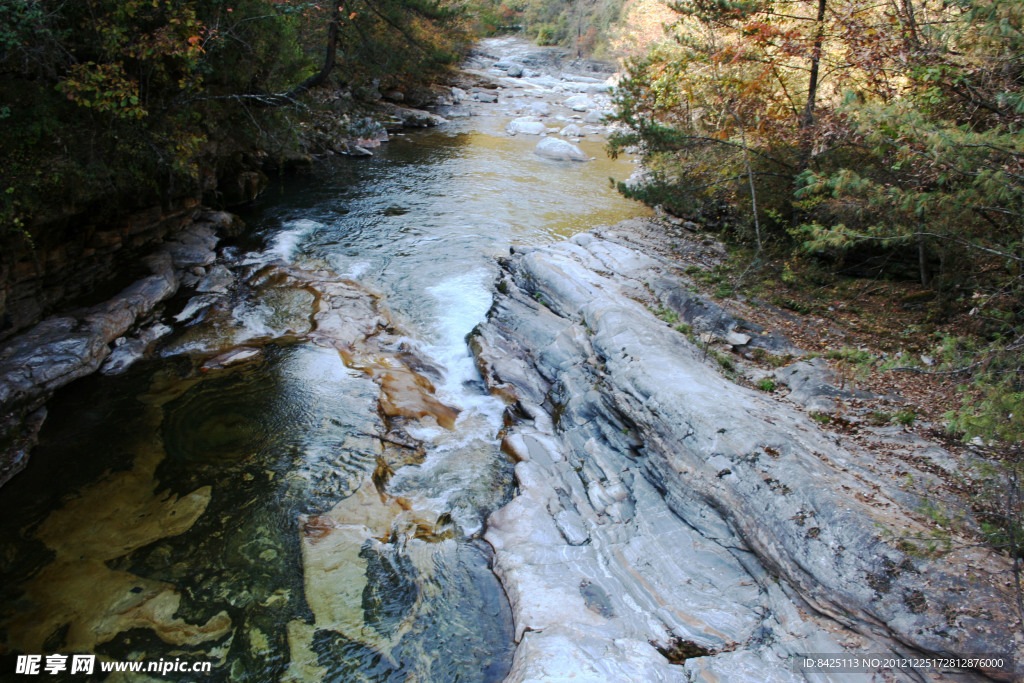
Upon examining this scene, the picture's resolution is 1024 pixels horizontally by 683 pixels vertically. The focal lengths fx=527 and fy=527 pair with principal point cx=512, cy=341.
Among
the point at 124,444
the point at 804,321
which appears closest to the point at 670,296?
the point at 804,321

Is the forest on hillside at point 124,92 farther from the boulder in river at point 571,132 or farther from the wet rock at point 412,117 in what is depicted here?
the boulder in river at point 571,132

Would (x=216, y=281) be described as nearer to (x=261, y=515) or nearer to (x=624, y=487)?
(x=261, y=515)

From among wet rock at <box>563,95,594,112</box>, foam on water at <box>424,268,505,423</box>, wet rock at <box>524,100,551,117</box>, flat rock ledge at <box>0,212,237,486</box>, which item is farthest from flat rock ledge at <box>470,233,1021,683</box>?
wet rock at <box>563,95,594,112</box>

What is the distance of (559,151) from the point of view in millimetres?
19312

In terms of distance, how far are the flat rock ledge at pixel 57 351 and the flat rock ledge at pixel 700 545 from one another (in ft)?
17.5

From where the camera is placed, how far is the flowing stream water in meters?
4.20

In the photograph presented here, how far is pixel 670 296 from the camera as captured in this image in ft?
26.7

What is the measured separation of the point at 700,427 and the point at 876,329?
3404 mm

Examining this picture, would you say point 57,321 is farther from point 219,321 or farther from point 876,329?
point 876,329

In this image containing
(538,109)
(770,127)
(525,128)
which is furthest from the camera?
(538,109)

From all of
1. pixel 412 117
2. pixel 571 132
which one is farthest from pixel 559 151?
pixel 412 117

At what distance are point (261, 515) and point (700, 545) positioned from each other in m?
4.19

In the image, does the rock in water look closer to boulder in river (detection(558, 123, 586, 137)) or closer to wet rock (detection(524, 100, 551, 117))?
boulder in river (detection(558, 123, 586, 137))

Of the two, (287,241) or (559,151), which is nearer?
(287,241)
